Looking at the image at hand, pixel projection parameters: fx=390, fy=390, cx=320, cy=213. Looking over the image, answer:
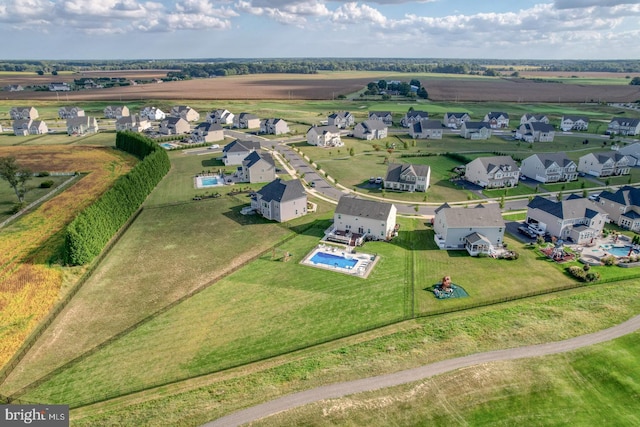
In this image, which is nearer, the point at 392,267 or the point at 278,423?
the point at 278,423

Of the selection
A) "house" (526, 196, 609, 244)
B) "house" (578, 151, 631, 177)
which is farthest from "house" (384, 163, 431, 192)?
"house" (578, 151, 631, 177)

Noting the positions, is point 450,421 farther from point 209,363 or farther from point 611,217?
point 611,217

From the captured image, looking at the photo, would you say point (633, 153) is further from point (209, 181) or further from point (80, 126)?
point (80, 126)

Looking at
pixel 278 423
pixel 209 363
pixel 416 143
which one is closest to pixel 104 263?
pixel 209 363

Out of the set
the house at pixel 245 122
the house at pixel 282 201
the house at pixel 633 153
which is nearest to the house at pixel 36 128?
the house at pixel 245 122

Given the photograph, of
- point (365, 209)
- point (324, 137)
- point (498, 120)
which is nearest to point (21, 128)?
point (324, 137)

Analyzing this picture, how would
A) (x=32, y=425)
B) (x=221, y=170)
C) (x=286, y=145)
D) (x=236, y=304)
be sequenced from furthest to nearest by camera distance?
(x=286, y=145) < (x=221, y=170) < (x=236, y=304) < (x=32, y=425)

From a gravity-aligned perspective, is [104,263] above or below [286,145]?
below
